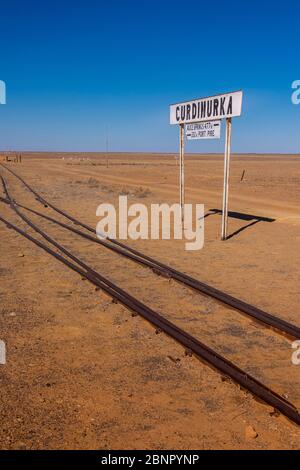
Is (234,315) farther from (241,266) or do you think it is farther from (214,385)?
(241,266)

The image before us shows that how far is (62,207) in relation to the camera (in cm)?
1938

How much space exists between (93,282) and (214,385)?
3817 millimetres

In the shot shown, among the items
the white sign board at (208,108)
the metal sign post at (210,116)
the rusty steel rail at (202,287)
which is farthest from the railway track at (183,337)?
the white sign board at (208,108)

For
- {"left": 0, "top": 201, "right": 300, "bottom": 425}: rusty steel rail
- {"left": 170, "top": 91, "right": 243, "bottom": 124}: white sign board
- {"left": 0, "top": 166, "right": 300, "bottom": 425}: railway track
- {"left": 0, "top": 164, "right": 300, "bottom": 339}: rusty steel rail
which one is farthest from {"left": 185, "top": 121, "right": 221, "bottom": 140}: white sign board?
{"left": 0, "top": 201, "right": 300, "bottom": 425}: rusty steel rail

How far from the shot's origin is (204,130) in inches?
520

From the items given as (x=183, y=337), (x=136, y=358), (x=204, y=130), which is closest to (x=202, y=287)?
(x=183, y=337)

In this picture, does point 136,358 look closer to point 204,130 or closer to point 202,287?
point 202,287

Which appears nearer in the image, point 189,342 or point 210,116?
point 189,342

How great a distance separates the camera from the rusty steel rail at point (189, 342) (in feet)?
13.7

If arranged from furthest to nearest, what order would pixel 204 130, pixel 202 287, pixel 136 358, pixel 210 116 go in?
pixel 204 130
pixel 210 116
pixel 202 287
pixel 136 358

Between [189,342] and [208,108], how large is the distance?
29.8ft

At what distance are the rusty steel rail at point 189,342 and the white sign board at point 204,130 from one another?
5.90 meters

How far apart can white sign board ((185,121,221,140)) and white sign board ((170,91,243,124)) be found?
16cm

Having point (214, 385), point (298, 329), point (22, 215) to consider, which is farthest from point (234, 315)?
point (22, 215)
